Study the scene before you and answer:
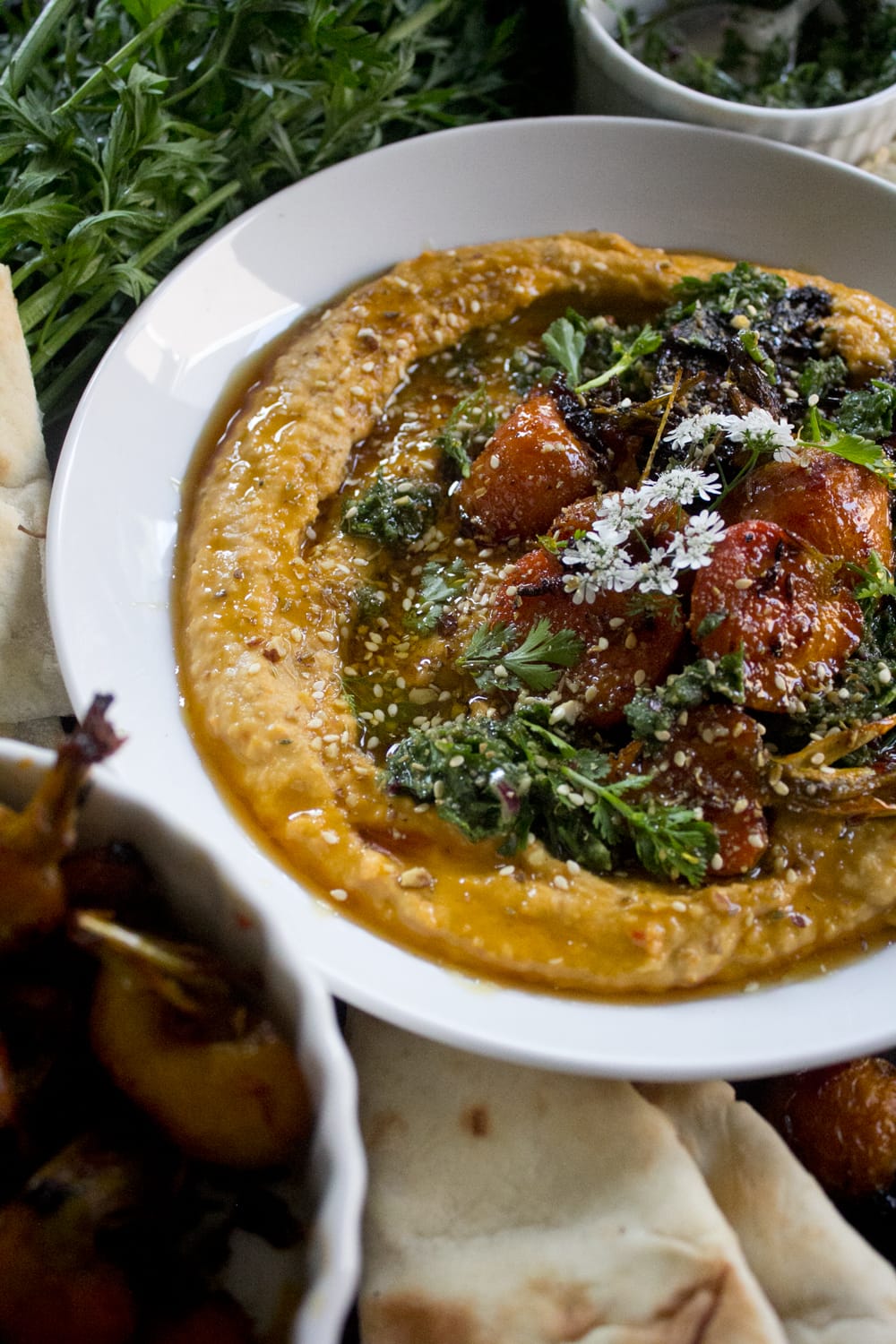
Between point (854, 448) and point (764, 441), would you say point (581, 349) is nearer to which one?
point (764, 441)

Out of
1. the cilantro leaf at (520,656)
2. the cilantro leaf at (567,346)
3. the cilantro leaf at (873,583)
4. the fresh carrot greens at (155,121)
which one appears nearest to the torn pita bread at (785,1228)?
the cilantro leaf at (520,656)

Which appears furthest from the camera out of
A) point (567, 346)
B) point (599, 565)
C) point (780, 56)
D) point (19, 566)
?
point (780, 56)

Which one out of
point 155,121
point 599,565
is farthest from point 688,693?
point 155,121

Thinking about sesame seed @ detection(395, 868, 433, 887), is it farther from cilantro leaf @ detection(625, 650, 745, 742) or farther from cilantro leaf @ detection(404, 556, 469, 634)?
cilantro leaf @ detection(404, 556, 469, 634)

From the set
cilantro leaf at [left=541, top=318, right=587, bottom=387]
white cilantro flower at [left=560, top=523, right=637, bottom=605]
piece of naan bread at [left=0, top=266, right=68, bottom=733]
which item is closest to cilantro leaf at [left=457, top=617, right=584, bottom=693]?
white cilantro flower at [left=560, top=523, right=637, bottom=605]

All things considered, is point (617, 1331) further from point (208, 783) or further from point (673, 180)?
point (673, 180)

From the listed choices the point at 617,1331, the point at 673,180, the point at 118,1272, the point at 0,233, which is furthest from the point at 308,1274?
the point at 673,180

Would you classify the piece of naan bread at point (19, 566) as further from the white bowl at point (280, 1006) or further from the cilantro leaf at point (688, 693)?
the cilantro leaf at point (688, 693)
